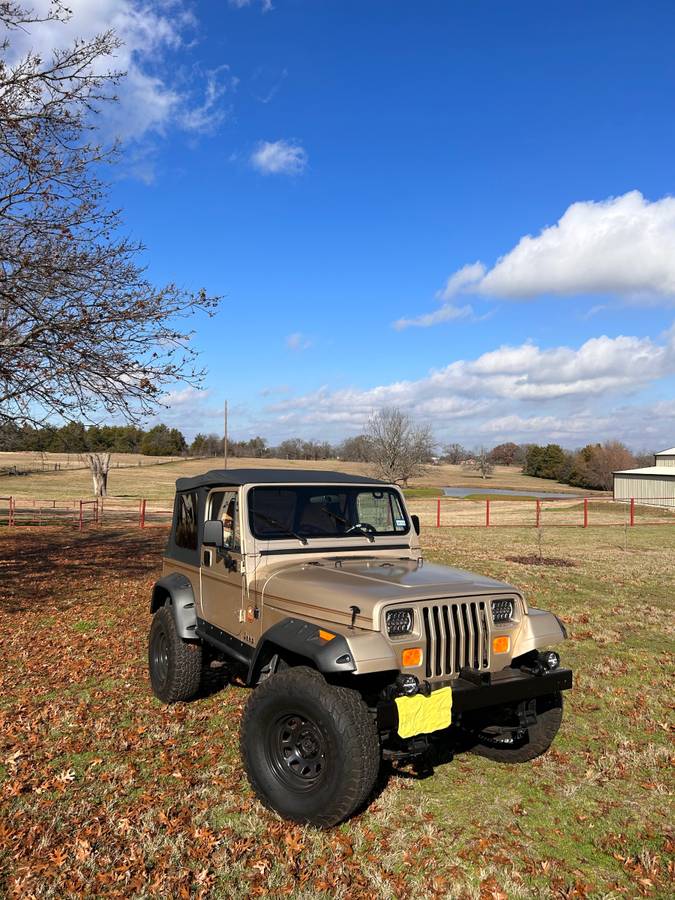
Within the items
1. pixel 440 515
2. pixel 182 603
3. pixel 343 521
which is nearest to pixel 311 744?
pixel 343 521

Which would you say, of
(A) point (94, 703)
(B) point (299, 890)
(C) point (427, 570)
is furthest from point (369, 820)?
(A) point (94, 703)

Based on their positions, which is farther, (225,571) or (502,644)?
(225,571)

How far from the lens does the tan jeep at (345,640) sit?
11.2 ft

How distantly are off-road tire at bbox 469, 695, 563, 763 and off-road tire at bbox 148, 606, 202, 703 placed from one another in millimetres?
2478

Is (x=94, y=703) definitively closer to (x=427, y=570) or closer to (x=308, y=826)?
(x=308, y=826)

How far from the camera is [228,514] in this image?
5078mm

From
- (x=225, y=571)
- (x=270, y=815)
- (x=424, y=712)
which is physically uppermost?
(x=225, y=571)

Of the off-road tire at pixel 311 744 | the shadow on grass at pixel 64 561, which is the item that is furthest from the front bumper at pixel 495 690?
the shadow on grass at pixel 64 561

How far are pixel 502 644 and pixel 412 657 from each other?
77cm

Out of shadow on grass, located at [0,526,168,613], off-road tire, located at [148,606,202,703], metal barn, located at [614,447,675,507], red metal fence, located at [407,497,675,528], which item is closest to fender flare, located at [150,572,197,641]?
off-road tire, located at [148,606,202,703]

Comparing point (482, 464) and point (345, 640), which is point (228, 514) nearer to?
point (345, 640)

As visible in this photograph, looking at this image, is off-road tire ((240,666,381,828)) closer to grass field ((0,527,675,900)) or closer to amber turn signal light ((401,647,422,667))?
grass field ((0,527,675,900))

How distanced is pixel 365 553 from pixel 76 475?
71.5 meters

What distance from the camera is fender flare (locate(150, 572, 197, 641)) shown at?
17.6ft
